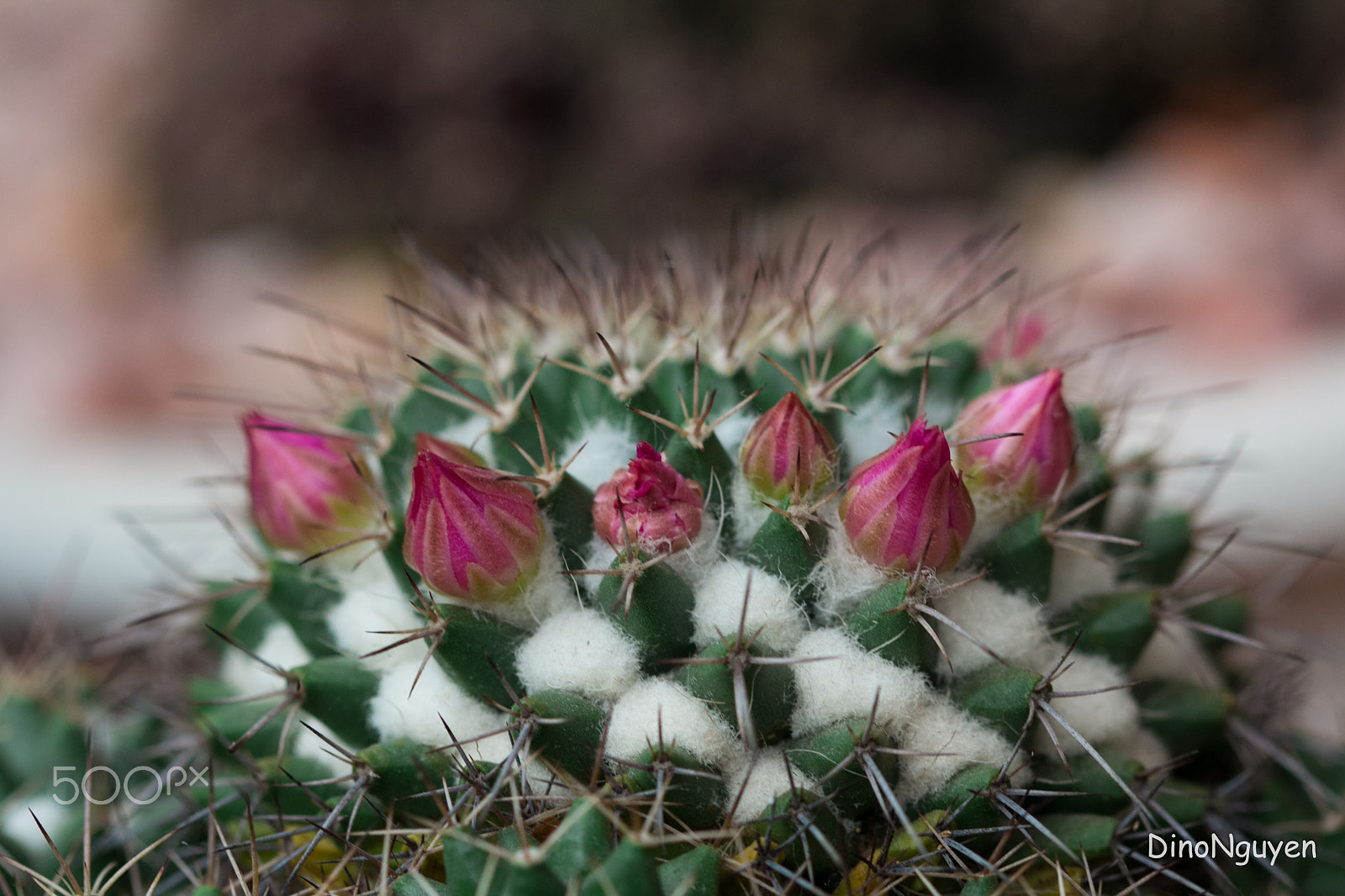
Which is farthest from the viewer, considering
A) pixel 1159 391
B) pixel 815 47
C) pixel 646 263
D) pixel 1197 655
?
pixel 815 47

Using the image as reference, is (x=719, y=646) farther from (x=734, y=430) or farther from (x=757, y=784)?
(x=734, y=430)

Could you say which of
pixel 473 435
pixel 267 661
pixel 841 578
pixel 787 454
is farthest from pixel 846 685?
pixel 267 661

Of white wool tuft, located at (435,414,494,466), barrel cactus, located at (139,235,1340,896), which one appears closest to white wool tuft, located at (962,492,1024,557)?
barrel cactus, located at (139,235,1340,896)

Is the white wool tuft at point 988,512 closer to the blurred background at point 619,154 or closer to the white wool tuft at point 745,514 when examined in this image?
the white wool tuft at point 745,514

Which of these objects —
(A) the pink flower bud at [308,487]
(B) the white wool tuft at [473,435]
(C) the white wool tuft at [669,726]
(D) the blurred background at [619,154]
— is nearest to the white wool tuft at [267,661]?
(A) the pink flower bud at [308,487]

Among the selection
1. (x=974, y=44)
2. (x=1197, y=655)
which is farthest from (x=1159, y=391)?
(x=1197, y=655)

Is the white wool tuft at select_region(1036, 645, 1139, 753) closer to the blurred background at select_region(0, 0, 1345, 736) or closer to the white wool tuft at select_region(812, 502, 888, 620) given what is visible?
the white wool tuft at select_region(812, 502, 888, 620)

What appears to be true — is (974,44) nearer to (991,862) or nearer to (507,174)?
(507,174)
